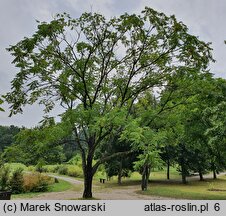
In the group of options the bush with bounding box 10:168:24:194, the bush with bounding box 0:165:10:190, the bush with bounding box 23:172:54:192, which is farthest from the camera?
the bush with bounding box 23:172:54:192

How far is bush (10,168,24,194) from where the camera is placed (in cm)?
2859

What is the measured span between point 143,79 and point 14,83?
8129 mm

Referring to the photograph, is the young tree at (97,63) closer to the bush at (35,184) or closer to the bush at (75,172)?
the bush at (35,184)

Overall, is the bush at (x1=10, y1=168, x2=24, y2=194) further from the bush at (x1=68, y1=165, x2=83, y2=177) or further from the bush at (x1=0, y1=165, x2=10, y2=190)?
the bush at (x1=68, y1=165, x2=83, y2=177)

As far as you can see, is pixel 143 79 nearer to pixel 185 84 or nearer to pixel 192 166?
pixel 185 84

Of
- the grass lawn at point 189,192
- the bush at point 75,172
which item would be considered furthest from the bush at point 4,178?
the bush at point 75,172

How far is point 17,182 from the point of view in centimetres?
2888

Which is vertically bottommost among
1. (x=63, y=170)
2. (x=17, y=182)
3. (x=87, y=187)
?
(x=17, y=182)

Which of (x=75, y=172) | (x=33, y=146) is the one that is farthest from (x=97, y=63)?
(x=75, y=172)

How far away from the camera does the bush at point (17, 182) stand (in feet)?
93.8

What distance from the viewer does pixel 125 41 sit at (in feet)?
68.2

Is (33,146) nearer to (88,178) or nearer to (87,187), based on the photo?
(88,178)

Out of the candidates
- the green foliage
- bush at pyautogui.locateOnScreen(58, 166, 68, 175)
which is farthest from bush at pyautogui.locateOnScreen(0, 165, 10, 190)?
bush at pyautogui.locateOnScreen(58, 166, 68, 175)

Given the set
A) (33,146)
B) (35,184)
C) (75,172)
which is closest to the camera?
(33,146)
